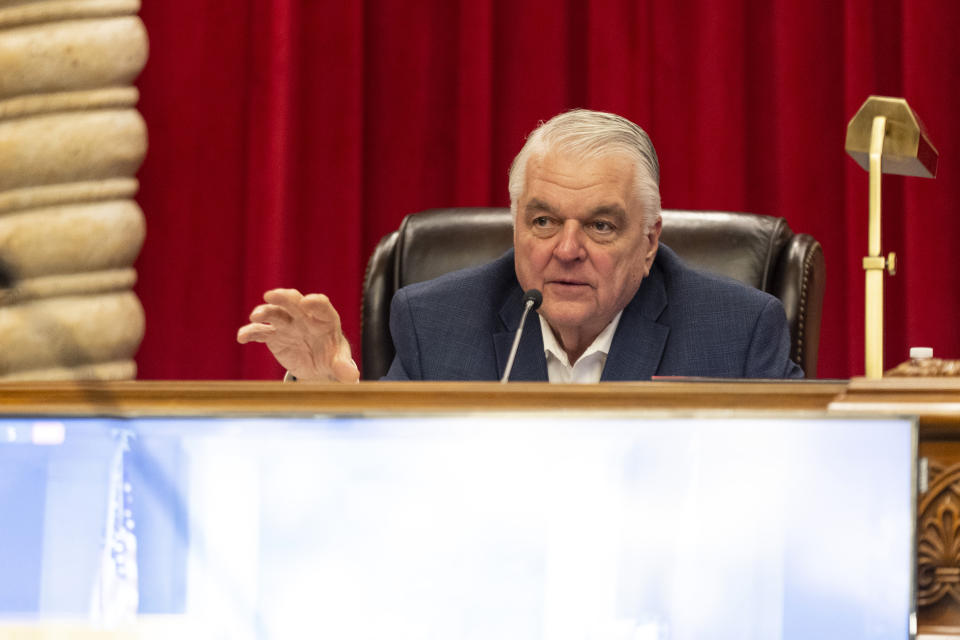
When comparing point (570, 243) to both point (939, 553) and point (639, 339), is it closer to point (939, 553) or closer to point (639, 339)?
point (639, 339)

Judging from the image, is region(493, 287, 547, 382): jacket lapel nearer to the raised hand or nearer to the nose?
the nose

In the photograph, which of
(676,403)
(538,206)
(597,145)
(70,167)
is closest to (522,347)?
(538,206)

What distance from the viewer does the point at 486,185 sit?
2783 millimetres

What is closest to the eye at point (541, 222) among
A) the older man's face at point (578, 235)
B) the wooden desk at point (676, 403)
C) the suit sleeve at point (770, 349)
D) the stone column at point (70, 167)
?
the older man's face at point (578, 235)

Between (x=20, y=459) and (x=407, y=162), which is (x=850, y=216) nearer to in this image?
(x=407, y=162)

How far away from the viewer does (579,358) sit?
1.85 meters

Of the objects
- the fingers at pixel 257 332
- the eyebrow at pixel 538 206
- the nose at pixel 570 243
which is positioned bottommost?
the fingers at pixel 257 332

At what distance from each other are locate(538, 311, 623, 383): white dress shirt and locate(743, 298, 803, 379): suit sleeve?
21cm

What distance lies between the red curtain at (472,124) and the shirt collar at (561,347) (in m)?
0.96

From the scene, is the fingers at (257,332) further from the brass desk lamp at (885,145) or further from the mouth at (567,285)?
the brass desk lamp at (885,145)

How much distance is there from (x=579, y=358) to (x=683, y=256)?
0.89ft

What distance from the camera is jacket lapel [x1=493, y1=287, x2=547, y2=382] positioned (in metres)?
1.76

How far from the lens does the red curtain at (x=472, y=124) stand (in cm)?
265

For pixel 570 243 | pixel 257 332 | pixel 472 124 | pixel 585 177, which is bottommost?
pixel 257 332
